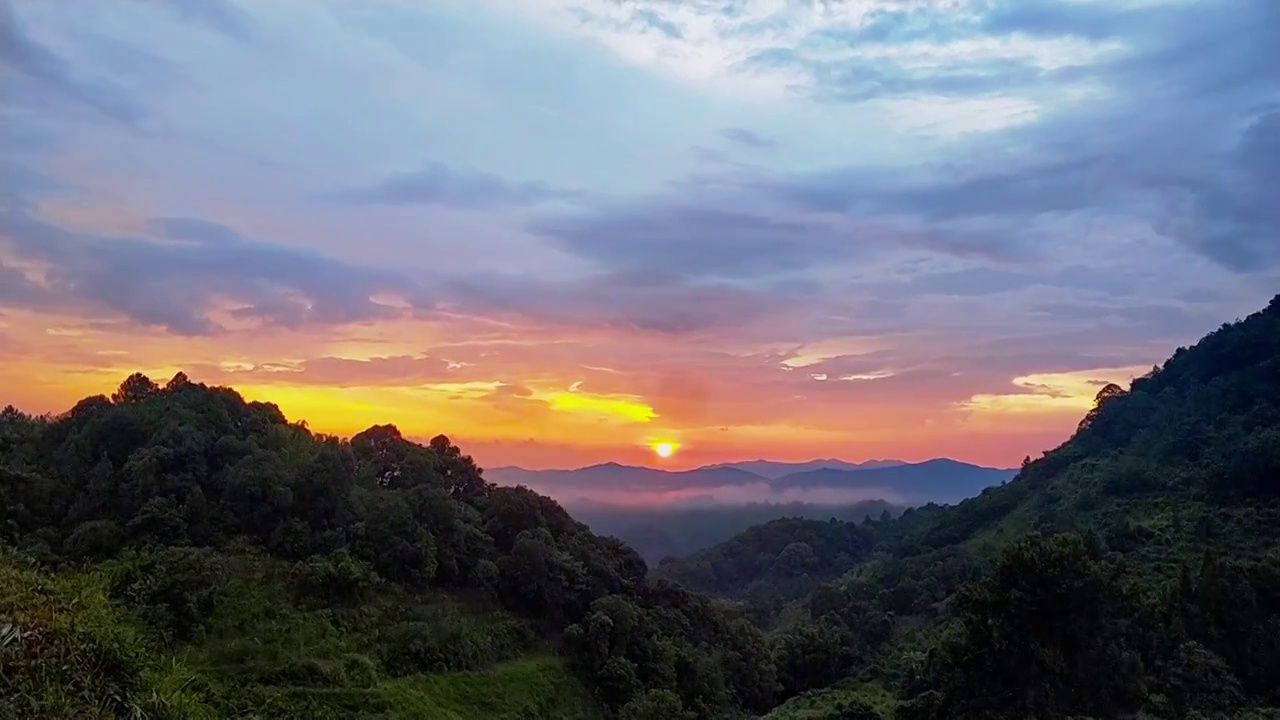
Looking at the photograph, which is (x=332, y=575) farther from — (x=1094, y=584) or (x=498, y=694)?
(x=1094, y=584)

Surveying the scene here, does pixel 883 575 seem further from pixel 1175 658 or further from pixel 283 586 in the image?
pixel 283 586

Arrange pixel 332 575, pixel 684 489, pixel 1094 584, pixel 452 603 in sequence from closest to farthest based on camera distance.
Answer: pixel 1094 584 < pixel 332 575 < pixel 452 603 < pixel 684 489

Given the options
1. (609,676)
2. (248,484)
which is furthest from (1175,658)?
(248,484)

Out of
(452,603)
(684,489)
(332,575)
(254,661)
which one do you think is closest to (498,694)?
(452,603)

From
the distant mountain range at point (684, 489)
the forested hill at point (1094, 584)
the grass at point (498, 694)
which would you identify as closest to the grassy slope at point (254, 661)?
the grass at point (498, 694)

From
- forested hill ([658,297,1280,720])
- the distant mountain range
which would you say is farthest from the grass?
the distant mountain range

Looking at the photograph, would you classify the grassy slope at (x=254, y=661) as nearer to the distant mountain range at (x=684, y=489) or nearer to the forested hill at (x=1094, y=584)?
the forested hill at (x=1094, y=584)
